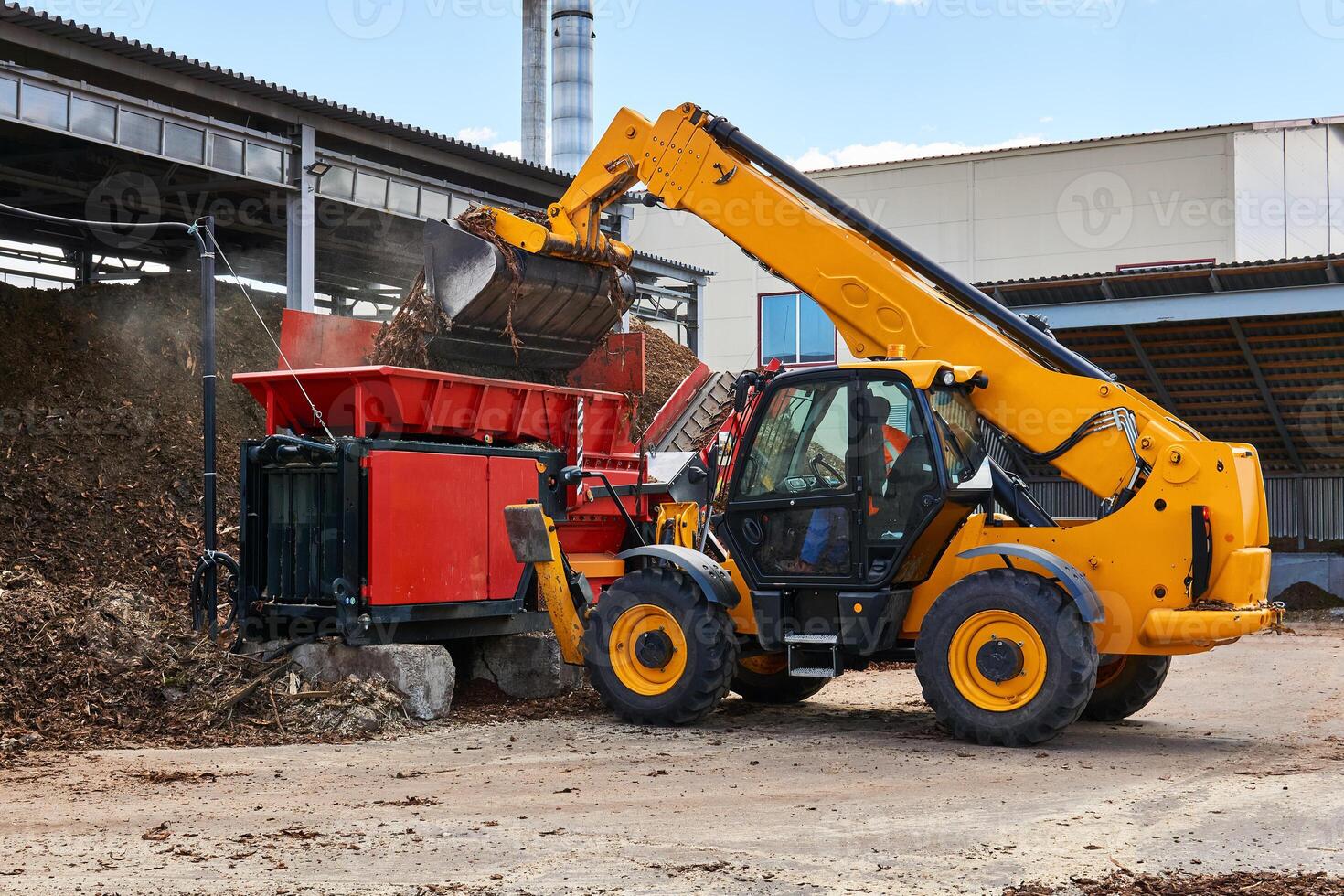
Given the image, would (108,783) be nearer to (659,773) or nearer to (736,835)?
(659,773)

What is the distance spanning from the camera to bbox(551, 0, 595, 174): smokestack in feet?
105

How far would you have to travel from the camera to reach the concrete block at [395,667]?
9.31 m

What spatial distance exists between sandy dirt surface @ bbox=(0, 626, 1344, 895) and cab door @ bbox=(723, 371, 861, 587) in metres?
1.09

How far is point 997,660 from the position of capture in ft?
26.6

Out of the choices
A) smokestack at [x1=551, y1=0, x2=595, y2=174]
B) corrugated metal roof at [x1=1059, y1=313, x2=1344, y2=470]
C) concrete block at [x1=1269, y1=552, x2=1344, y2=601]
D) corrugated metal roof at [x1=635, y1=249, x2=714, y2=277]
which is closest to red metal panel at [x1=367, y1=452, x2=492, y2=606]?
corrugated metal roof at [x1=1059, y1=313, x2=1344, y2=470]

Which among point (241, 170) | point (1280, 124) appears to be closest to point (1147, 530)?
point (241, 170)

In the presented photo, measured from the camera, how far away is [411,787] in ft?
23.3

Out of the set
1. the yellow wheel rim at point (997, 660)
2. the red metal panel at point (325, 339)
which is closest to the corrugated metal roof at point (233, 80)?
the red metal panel at point (325, 339)

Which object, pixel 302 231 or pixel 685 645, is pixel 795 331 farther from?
pixel 685 645

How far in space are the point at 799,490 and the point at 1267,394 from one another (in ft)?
39.2

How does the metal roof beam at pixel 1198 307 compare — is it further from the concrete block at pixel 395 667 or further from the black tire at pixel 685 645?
the concrete block at pixel 395 667

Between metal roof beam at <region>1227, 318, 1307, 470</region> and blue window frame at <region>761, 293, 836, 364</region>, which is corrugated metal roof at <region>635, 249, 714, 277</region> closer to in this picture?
blue window frame at <region>761, 293, 836, 364</region>

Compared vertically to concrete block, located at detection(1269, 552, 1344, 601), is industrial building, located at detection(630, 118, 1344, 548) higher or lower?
higher

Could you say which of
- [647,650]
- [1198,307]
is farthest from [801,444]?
[1198,307]
